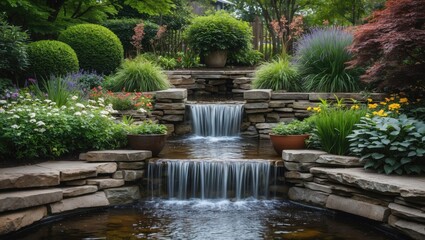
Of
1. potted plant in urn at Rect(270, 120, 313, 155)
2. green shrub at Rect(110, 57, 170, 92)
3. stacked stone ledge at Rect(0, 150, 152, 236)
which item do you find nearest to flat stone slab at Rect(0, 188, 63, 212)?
stacked stone ledge at Rect(0, 150, 152, 236)

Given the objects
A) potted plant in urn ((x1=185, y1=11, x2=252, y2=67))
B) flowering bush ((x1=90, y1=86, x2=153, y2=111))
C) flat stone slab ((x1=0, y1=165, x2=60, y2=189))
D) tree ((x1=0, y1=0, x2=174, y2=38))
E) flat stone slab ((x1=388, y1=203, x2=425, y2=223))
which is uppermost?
tree ((x1=0, y1=0, x2=174, y2=38))

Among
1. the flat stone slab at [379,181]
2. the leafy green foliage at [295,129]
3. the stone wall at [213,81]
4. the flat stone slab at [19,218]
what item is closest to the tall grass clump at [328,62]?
the leafy green foliage at [295,129]

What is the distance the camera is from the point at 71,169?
6754 mm

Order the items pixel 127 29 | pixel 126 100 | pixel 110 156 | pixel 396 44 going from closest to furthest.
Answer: pixel 110 156
pixel 396 44
pixel 126 100
pixel 127 29

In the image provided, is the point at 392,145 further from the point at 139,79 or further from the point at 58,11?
the point at 58,11

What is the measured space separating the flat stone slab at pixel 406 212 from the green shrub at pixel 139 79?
6.48 meters

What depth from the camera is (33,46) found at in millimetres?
11000

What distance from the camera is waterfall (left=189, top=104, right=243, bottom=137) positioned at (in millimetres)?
10289

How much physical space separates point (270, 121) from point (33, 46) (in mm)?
5245

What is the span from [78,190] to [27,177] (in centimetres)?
74

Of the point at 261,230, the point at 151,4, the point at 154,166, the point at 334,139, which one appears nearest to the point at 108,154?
the point at 154,166

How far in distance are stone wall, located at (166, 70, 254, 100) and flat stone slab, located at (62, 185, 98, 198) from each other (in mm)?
6547

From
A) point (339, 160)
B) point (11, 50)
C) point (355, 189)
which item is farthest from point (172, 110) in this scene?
point (355, 189)

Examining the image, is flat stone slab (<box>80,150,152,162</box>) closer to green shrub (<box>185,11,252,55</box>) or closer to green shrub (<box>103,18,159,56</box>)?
green shrub (<box>185,11,252,55</box>)
